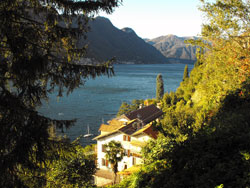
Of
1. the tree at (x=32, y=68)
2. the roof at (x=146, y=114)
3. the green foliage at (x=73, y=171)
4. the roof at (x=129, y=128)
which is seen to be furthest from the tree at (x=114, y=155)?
the roof at (x=146, y=114)

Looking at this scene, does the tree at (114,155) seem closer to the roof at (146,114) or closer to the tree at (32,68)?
the tree at (32,68)

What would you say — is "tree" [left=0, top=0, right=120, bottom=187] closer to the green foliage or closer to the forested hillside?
the forested hillside

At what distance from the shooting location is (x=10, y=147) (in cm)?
500

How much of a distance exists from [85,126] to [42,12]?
51.0 meters

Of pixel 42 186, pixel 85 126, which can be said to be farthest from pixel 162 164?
pixel 85 126

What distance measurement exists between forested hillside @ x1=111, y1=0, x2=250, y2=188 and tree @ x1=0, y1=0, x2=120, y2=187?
3574 millimetres

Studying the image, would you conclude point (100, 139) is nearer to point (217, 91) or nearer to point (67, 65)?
point (217, 91)

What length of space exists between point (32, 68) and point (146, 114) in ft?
129

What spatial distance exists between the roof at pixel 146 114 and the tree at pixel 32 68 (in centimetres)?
3177

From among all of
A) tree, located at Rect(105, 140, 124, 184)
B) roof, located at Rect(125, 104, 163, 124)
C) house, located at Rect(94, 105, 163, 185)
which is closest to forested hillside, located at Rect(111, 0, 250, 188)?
tree, located at Rect(105, 140, 124, 184)

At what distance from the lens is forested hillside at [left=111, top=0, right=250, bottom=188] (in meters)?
5.27

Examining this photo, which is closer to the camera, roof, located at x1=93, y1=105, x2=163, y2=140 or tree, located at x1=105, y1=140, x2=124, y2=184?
tree, located at x1=105, y1=140, x2=124, y2=184

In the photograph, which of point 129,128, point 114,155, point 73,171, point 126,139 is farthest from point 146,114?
point 73,171

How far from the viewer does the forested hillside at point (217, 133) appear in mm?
5265
